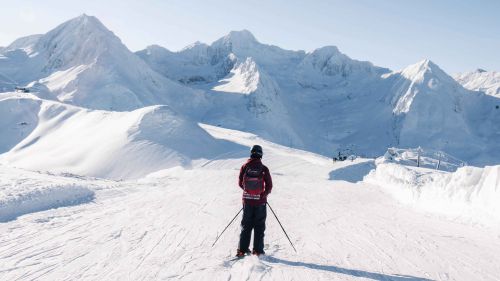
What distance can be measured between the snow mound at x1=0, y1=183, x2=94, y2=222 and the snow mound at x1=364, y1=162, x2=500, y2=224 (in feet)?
36.5

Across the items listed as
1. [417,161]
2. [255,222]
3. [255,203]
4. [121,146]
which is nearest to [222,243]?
[255,222]

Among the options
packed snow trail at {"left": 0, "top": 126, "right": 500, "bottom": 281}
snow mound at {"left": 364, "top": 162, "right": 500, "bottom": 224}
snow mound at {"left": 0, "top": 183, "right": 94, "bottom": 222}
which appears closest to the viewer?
packed snow trail at {"left": 0, "top": 126, "right": 500, "bottom": 281}

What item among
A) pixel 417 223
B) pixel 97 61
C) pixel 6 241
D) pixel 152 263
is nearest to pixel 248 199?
pixel 152 263

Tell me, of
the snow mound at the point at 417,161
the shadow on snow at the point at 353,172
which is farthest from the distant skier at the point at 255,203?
the shadow on snow at the point at 353,172

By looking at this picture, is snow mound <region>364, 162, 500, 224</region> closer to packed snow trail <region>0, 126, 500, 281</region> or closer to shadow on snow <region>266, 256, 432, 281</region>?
packed snow trail <region>0, 126, 500, 281</region>

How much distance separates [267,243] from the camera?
29.9 ft

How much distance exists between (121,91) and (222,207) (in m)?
169

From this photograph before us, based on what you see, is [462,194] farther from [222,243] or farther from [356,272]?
[222,243]

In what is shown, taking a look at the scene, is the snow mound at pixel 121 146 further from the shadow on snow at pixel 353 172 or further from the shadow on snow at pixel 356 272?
the shadow on snow at pixel 356 272

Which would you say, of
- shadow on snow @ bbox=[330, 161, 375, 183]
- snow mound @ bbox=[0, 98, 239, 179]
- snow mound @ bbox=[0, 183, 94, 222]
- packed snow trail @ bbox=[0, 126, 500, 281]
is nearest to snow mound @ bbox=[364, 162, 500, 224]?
packed snow trail @ bbox=[0, 126, 500, 281]

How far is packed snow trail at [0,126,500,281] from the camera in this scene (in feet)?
23.1

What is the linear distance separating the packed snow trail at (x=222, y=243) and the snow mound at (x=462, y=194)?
556 mm

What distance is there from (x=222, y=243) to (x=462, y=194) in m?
8.01

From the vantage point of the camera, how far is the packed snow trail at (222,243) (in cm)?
705
